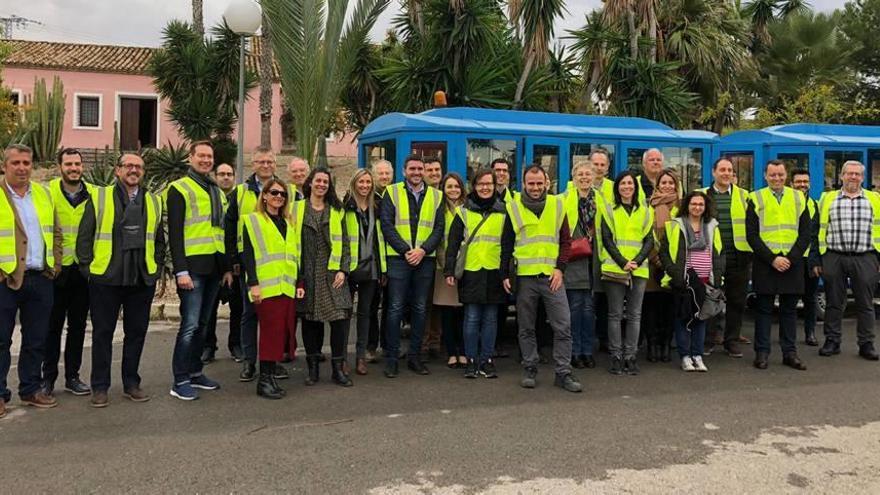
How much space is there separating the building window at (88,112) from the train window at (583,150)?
24368mm

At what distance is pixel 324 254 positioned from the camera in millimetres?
5434

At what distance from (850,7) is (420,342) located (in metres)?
35.6

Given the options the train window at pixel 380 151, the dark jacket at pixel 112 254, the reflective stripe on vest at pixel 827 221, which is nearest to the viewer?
the dark jacket at pixel 112 254

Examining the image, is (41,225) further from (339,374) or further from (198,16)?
(198,16)

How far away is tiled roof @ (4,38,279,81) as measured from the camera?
2680 cm

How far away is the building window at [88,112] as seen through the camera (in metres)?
27.1

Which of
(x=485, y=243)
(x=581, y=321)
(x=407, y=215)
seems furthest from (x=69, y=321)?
(x=581, y=321)

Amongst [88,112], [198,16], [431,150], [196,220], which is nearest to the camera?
[196,220]

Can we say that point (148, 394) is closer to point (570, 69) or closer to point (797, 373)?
point (797, 373)

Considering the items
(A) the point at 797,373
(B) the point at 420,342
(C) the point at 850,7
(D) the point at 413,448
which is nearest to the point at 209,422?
(D) the point at 413,448

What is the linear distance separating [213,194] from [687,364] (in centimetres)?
401

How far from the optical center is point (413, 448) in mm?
4148

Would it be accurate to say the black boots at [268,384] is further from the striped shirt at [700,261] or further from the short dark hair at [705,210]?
the short dark hair at [705,210]

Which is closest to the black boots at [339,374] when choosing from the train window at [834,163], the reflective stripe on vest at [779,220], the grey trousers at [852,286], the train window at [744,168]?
the reflective stripe on vest at [779,220]
